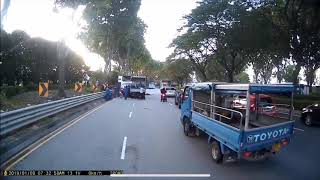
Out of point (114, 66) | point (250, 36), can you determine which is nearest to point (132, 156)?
point (250, 36)

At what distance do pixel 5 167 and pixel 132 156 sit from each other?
319 centimetres

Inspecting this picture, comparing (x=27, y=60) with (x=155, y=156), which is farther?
(x=27, y=60)

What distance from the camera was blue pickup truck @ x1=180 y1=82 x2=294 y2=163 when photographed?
29.6 ft

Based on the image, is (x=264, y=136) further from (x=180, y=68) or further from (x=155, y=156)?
(x=180, y=68)

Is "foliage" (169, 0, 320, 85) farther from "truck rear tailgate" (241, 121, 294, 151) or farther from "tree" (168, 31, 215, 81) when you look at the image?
"truck rear tailgate" (241, 121, 294, 151)

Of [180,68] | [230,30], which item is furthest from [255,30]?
[180,68]

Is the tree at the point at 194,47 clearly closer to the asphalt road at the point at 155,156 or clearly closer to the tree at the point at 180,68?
the tree at the point at 180,68

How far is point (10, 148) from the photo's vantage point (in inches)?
401

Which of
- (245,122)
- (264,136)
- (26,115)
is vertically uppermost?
(245,122)

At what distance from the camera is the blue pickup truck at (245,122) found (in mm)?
9031

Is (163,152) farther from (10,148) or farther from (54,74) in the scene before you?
(54,74)

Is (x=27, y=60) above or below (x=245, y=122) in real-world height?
above

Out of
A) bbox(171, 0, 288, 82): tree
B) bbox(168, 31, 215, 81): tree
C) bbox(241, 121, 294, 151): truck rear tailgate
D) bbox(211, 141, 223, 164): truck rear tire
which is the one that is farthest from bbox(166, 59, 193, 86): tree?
bbox(241, 121, 294, 151): truck rear tailgate

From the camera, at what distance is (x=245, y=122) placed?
9.18 m
